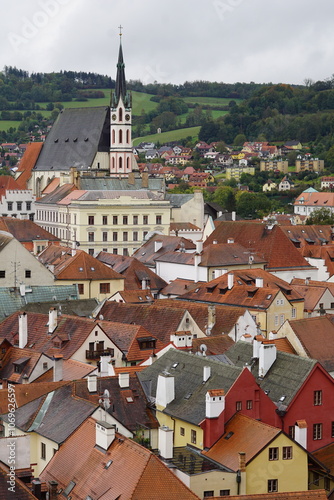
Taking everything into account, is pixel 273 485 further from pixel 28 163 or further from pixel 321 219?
pixel 28 163

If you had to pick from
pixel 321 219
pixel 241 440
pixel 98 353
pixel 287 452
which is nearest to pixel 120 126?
pixel 321 219

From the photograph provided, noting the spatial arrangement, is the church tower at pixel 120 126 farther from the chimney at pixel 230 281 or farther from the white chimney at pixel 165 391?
the white chimney at pixel 165 391

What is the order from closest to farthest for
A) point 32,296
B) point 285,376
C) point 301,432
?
point 301,432 < point 285,376 < point 32,296

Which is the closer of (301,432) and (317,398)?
(301,432)

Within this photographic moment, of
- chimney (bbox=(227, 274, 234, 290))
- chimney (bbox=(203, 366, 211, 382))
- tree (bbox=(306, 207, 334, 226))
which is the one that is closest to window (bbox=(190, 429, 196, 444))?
chimney (bbox=(203, 366, 211, 382))

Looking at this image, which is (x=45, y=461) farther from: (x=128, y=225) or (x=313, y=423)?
(x=128, y=225)

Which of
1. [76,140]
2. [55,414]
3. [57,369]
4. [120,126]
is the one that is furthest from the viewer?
[76,140]

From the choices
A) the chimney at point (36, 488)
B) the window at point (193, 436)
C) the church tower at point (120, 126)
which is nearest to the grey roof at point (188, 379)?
the window at point (193, 436)
